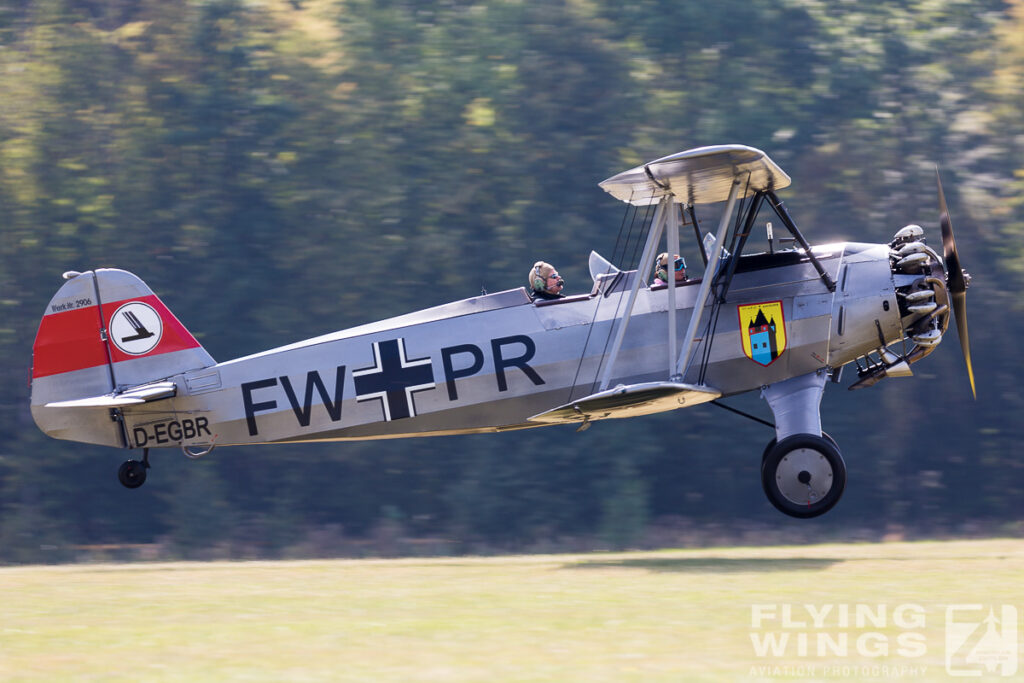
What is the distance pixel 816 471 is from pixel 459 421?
324cm

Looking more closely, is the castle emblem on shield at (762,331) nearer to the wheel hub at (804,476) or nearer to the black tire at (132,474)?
the wheel hub at (804,476)

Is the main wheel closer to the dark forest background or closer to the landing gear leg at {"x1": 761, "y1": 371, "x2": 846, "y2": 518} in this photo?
the landing gear leg at {"x1": 761, "y1": 371, "x2": 846, "y2": 518}

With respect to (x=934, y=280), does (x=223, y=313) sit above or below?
below

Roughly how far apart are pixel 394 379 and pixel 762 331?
3421 millimetres

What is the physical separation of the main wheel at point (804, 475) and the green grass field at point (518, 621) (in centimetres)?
51

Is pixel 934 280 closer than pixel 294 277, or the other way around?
pixel 934 280

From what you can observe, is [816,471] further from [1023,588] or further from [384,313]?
[384,313]

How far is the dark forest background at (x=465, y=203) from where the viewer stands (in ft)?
55.9

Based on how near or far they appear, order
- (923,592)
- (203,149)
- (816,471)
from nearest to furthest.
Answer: (923,592) < (816,471) < (203,149)

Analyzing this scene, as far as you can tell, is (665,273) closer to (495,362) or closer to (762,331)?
(762,331)

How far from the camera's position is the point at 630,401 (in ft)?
30.6

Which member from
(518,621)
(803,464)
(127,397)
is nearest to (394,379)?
(127,397)

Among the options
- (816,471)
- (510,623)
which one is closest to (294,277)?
(816,471)

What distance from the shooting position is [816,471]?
942 cm
